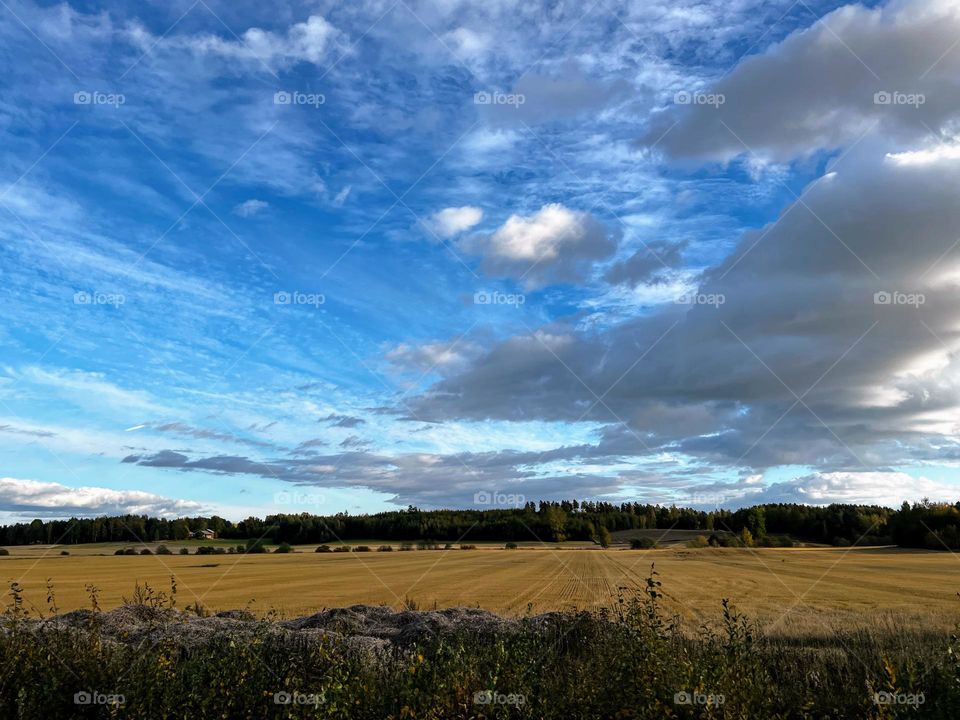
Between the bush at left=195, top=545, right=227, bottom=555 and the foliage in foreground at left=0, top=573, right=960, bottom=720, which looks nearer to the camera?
the foliage in foreground at left=0, top=573, right=960, bottom=720

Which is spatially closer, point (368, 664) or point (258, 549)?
point (368, 664)

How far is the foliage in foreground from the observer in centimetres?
927

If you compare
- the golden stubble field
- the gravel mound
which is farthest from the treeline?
the gravel mound

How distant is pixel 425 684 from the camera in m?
10.2

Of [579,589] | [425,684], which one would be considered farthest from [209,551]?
[425,684]

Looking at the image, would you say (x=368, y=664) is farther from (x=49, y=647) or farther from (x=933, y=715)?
(x=933, y=715)

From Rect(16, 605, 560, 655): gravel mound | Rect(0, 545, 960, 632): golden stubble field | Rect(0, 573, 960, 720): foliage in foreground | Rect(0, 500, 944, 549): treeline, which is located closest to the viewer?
Rect(0, 573, 960, 720): foliage in foreground

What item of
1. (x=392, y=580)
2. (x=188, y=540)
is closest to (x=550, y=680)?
(x=392, y=580)

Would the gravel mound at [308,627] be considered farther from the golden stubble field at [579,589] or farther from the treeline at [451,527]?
the treeline at [451,527]

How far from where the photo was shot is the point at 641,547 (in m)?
139

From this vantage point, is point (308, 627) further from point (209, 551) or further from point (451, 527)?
point (451, 527)

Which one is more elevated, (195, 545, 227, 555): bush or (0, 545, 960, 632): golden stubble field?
(0, 545, 960, 632): golden stubble field

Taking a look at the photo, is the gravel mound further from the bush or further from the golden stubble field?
the bush

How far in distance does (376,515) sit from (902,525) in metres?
124
